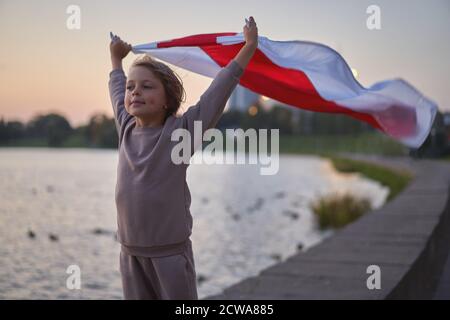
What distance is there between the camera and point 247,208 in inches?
892

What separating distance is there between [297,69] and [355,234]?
15.9ft

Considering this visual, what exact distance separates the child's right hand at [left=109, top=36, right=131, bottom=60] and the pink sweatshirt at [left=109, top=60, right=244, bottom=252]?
624 millimetres

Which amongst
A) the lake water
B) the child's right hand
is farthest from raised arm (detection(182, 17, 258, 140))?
the lake water

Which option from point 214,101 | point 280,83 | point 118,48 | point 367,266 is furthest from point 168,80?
point 367,266

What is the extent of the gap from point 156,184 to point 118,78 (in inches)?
29.6

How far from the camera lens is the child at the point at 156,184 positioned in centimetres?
250

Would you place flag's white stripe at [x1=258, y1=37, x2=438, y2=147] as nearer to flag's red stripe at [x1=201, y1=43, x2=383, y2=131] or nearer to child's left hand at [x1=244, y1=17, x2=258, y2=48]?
flag's red stripe at [x1=201, y1=43, x2=383, y2=131]

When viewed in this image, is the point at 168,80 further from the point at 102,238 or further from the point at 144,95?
the point at 102,238

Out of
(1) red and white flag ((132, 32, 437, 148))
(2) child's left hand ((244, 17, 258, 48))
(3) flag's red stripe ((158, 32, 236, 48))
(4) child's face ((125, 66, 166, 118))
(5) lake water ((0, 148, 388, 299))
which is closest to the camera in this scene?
(4) child's face ((125, 66, 166, 118))

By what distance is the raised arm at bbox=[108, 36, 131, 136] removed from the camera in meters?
2.89

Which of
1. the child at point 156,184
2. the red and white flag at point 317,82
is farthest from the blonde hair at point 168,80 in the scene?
the red and white flag at point 317,82

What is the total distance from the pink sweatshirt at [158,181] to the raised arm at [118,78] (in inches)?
11.3
